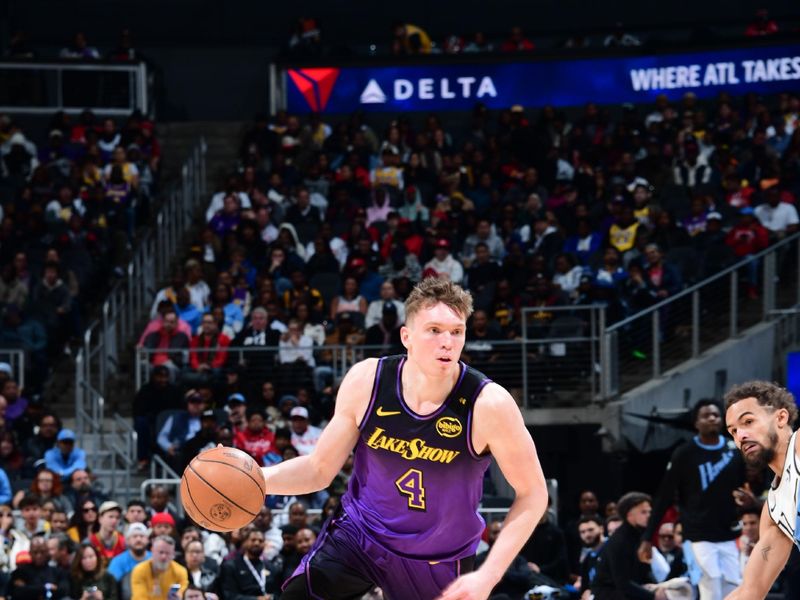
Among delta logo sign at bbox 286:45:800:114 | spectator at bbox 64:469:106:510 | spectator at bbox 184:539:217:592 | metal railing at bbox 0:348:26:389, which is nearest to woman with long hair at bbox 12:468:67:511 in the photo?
spectator at bbox 64:469:106:510

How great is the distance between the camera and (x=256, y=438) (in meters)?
15.5

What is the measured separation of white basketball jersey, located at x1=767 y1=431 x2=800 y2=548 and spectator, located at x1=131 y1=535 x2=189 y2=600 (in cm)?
713

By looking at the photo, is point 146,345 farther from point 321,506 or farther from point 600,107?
point 600,107

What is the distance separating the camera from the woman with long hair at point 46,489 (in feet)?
47.7

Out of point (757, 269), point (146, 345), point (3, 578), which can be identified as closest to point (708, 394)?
point (757, 269)

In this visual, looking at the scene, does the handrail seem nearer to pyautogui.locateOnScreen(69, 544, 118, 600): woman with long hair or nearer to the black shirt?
the black shirt

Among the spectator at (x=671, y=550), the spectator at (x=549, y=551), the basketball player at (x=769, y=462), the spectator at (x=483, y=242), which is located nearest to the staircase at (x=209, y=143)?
the spectator at (x=483, y=242)

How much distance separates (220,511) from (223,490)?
10 centimetres

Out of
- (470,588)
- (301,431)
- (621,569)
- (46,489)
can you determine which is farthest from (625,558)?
(46,489)

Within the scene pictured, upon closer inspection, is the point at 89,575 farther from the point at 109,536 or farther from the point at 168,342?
the point at 168,342

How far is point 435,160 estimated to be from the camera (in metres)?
21.7

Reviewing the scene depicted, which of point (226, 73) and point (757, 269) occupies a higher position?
point (226, 73)

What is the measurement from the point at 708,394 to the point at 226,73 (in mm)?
12073

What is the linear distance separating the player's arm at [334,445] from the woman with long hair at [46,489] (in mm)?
8072
